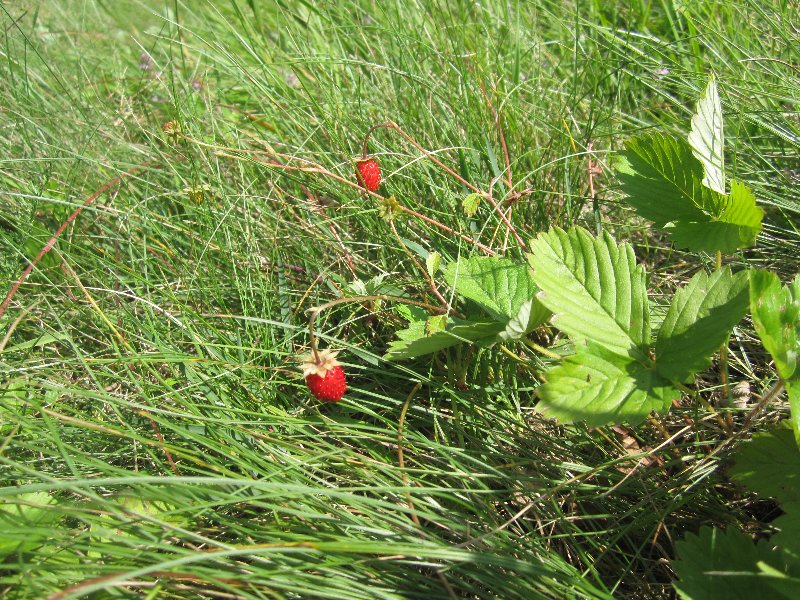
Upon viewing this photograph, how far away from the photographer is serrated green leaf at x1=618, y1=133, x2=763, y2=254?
1.28 m

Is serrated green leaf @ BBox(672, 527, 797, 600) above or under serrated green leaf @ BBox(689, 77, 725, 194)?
under

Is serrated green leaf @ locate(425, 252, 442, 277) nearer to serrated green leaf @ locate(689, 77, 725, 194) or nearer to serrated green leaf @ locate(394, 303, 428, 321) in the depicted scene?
serrated green leaf @ locate(394, 303, 428, 321)

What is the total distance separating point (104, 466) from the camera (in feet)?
3.52

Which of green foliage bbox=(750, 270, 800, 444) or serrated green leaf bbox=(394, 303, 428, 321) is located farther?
serrated green leaf bbox=(394, 303, 428, 321)

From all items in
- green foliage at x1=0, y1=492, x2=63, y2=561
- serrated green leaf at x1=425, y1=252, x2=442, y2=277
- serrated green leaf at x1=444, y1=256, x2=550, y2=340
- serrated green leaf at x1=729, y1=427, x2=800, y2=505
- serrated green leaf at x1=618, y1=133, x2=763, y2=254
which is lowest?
serrated green leaf at x1=729, y1=427, x2=800, y2=505

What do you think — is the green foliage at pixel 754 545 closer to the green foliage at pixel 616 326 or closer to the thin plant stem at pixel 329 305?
the green foliage at pixel 616 326

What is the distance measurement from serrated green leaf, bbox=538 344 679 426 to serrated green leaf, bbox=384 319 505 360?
19cm

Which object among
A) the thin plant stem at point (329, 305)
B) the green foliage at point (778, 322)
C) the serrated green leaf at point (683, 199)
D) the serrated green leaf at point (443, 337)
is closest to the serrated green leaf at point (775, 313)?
the green foliage at point (778, 322)

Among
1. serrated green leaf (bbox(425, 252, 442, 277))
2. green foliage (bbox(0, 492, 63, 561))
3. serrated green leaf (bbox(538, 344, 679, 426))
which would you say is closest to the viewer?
green foliage (bbox(0, 492, 63, 561))

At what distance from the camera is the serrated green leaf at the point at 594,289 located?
118cm

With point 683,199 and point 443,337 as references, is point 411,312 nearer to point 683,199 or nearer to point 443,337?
point 443,337

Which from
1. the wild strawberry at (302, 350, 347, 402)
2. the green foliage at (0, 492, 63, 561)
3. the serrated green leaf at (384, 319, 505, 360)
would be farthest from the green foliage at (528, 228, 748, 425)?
the green foliage at (0, 492, 63, 561)

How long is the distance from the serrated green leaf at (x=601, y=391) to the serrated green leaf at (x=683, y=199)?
1.15 feet

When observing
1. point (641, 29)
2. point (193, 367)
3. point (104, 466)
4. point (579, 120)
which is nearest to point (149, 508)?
point (104, 466)
